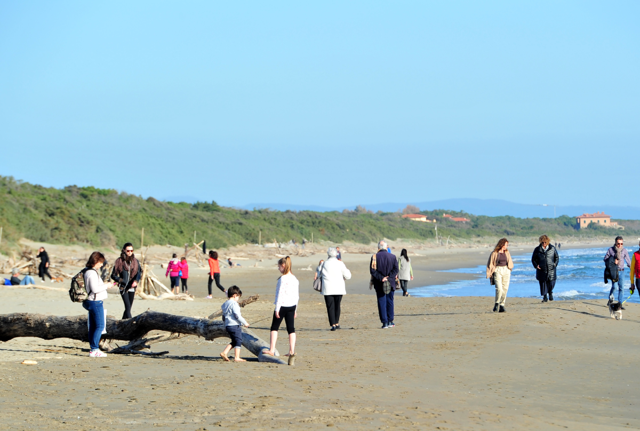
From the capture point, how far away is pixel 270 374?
7727 mm

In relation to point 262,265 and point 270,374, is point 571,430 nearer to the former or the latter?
point 270,374

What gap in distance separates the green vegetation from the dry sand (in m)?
24.7

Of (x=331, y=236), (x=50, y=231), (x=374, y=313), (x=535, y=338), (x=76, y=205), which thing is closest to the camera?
(x=535, y=338)

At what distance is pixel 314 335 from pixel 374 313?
14.6 feet

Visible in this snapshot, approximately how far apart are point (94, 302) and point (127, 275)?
3.76 m

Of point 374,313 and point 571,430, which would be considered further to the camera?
point 374,313

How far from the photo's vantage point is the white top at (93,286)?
29.3 ft

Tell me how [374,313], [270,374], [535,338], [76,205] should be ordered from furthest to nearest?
[76,205] < [374,313] < [535,338] < [270,374]

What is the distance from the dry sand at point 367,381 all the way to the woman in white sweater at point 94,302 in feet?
1.13

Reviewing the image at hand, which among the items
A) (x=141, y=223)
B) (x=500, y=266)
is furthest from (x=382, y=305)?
(x=141, y=223)

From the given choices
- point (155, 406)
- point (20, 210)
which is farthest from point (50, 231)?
point (155, 406)

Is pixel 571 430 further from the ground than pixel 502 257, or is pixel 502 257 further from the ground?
pixel 502 257

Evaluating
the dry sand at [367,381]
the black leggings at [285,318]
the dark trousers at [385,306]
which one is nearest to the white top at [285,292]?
the black leggings at [285,318]

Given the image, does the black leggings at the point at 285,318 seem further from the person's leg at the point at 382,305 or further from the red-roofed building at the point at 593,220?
the red-roofed building at the point at 593,220
